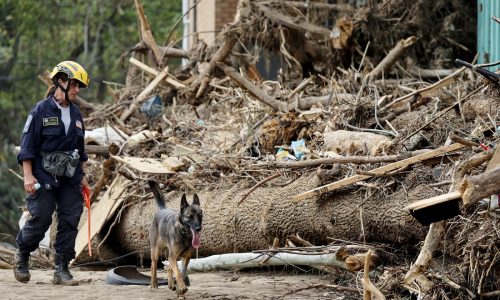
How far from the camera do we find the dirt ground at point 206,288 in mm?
9789

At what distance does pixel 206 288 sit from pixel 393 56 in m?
5.80

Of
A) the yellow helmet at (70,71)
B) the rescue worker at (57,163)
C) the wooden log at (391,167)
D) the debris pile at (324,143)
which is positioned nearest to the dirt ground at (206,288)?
the debris pile at (324,143)

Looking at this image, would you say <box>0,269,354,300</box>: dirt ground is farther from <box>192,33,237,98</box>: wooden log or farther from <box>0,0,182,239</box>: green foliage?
<box>0,0,182,239</box>: green foliage

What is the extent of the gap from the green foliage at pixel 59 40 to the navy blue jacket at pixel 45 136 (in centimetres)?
2363

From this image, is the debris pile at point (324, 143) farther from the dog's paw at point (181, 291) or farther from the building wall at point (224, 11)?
the building wall at point (224, 11)

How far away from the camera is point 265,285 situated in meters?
10.6

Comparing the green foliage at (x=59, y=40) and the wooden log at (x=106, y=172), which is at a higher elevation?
the green foliage at (x=59, y=40)

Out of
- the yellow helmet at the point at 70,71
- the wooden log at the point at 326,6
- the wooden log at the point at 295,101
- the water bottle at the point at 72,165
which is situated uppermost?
the wooden log at the point at 326,6

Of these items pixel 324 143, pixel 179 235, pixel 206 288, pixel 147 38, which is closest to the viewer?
pixel 179 235

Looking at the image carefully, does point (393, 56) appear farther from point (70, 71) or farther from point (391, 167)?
point (70, 71)

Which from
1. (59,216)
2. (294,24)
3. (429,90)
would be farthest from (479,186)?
(294,24)

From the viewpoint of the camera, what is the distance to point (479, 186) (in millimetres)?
7570

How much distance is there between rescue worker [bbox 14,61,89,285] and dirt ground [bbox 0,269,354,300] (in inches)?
19.4

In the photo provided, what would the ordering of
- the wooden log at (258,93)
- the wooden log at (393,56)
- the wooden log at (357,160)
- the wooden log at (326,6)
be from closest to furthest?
1. the wooden log at (357,160)
2. the wooden log at (258,93)
3. the wooden log at (393,56)
4. the wooden log at (326,6)
